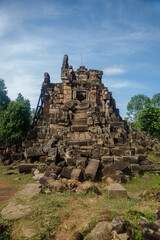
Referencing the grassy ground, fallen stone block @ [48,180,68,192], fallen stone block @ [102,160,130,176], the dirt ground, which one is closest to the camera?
the grassy ground

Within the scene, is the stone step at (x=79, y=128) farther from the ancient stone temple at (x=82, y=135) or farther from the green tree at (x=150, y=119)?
the green tree at (x=150, y=119)

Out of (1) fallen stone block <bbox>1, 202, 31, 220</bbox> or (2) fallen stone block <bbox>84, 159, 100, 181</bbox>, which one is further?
(2) fallen stone block <bbox>84, 159, 100, 181</bbox>

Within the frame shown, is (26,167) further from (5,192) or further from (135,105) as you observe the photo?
(135,105)

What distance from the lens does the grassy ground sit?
3.54m

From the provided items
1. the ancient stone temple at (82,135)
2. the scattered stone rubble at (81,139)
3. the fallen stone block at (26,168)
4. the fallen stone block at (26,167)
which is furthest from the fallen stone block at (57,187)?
the fallen stone block at (26,168)

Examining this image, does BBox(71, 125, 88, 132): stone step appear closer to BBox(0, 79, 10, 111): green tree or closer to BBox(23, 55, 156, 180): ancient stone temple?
BBox(23, 55, 156, 180): ancient stone temple

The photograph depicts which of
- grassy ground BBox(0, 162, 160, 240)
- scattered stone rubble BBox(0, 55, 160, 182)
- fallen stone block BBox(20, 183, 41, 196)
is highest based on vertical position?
scattered stone rubble BBox(0, 55, 160, 182)

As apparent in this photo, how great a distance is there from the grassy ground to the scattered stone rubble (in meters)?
1.94

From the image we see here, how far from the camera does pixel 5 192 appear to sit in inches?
252

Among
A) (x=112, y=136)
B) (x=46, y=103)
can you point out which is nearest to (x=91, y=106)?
(x=112, y=136)

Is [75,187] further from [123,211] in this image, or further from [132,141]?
[132,141]

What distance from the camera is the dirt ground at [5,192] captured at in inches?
217

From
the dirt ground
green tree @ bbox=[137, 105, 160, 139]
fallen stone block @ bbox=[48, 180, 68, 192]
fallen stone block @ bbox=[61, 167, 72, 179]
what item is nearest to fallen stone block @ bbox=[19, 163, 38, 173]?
the dirt ground

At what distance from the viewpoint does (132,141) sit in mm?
12883
